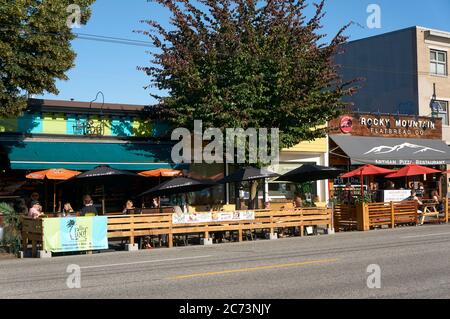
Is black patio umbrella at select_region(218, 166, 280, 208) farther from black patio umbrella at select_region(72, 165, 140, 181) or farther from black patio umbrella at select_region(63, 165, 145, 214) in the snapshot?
black patio umbrella at select_region(72, 165, 140, 181)

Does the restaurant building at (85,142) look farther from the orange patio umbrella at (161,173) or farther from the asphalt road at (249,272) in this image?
the asphalt road at (249,272)

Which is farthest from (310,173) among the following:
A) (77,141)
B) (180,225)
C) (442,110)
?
(442,110)

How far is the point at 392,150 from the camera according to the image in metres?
31.3

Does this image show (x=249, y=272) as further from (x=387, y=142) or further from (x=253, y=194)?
(x=387, y=142)

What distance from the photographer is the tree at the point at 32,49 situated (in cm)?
1770

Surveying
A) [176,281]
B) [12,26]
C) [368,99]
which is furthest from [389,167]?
[176,281]

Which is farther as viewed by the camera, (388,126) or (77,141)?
(388,126)

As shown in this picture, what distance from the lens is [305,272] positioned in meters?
11.3

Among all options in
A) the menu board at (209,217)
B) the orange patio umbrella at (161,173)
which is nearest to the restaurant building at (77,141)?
the orange patio umbrella at (161,173)

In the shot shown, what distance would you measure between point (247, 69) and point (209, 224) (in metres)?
6.61

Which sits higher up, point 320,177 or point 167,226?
point 320,177

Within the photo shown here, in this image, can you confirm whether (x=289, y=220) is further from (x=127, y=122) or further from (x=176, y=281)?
(x=176, y=281)

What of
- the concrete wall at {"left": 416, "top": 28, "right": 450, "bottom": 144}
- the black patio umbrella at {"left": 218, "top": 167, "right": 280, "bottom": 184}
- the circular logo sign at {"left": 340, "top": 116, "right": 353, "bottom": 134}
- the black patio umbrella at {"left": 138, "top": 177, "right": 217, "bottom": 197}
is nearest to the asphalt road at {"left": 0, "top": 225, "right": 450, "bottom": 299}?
the black patio umbrella at {"left": 138, "top": 177, "right": 217, "bottom": 197}
